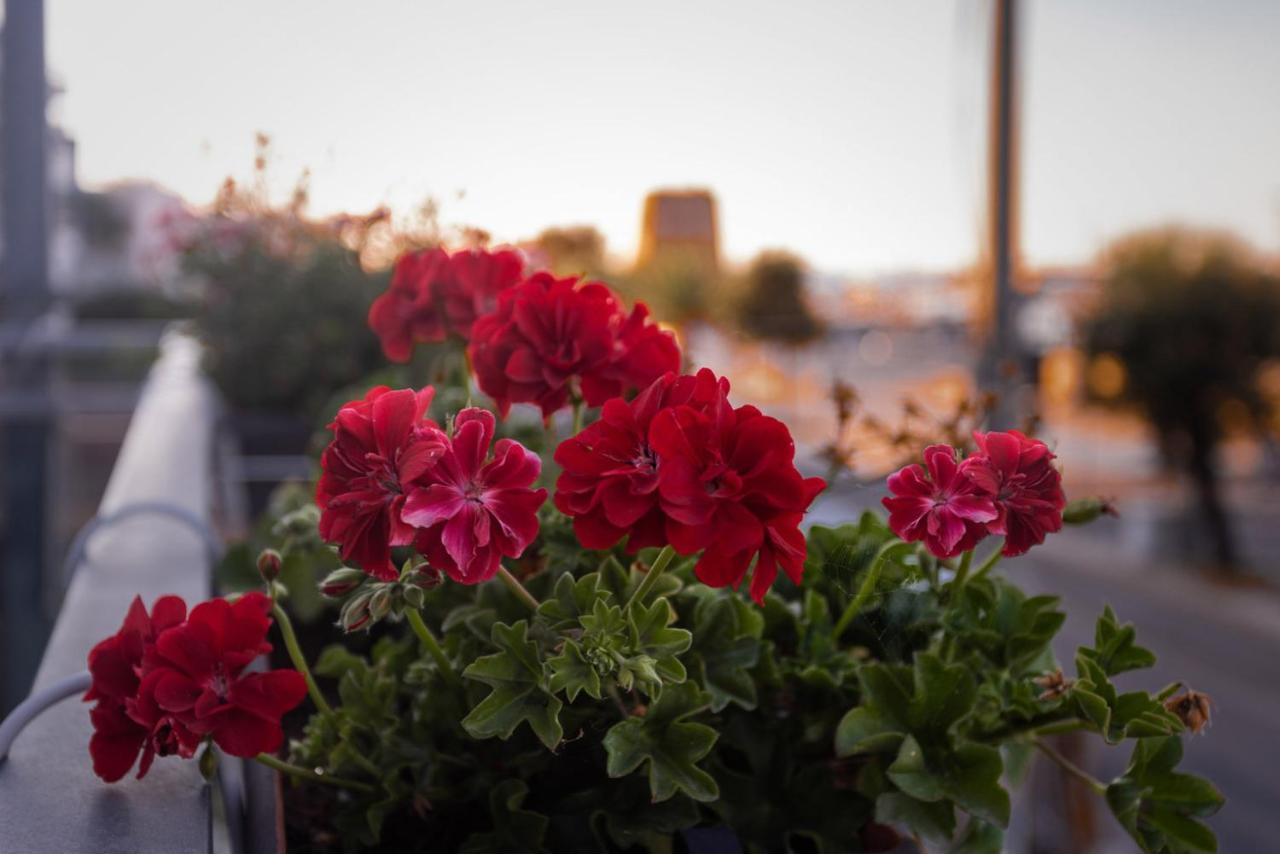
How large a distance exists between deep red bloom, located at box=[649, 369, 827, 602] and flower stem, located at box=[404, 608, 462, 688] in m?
0.15

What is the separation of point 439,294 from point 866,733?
42 centimetres

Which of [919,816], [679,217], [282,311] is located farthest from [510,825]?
[679,217]

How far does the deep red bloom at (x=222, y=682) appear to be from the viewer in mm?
506

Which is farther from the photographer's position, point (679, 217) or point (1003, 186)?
point (1003, 186)

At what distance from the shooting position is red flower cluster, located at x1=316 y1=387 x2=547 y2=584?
17.6 inches

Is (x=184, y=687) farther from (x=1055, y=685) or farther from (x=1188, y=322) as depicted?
(x=1188, y=322)

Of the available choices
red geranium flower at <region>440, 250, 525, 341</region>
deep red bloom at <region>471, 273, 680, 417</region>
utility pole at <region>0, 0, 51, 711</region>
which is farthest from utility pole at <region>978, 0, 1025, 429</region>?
deep red bloom at <region>471, 273, 680, 417</region>

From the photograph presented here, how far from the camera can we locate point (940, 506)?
482mm

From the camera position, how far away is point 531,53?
1816mm

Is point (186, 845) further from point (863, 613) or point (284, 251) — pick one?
point (284, 251)

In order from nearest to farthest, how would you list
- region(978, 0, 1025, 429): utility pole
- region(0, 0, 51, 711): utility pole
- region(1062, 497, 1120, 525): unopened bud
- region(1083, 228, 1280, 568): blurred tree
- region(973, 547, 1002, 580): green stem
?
region(973, 547, 1002, 580): green stem
region(1062, 497, 1120, 525): unopened bud
region(0, 0, 51, 711): utility pole
region(978, 0, 1025, 429): utility pole
region(1083, 228, 1280, 568): blurred tree

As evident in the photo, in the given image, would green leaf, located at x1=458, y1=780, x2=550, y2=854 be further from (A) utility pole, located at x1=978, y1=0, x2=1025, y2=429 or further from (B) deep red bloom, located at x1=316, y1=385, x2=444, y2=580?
(A) utility pole, located at x1=978, y1=0, x2=1025, y2=429

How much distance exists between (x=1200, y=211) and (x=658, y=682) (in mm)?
10313

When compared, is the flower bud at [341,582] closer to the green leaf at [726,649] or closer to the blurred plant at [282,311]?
the green leaf at [726,649]
